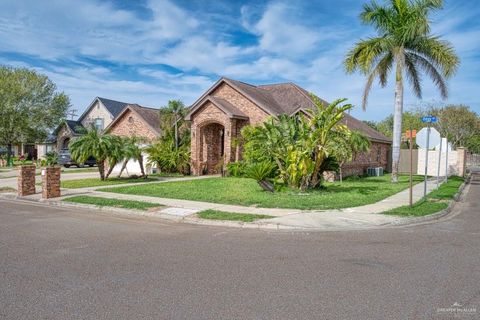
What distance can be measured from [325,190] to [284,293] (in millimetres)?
11773

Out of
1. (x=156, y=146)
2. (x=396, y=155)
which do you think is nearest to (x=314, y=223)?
(x=396, y=155)

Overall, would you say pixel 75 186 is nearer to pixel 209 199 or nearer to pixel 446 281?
pixel 209 199

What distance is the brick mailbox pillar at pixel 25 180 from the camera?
1488 centimetres

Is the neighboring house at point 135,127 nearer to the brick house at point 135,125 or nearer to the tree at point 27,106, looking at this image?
the brick house at point 135,125

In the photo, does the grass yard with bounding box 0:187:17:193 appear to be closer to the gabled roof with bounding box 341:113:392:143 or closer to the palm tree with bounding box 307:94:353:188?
the palm tree with bounding box 307:94:353:188

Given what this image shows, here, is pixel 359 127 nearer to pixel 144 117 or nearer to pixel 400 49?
pixel 400 49

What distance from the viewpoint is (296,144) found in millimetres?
15500

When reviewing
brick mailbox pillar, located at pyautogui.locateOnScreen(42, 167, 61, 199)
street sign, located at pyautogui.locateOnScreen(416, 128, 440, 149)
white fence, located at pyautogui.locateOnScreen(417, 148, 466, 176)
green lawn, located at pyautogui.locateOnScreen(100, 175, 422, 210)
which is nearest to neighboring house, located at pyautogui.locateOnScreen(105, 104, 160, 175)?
green lawn, located at pyautogui.locateOnScreen(100, 175, 422, 210)

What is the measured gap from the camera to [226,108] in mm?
24547

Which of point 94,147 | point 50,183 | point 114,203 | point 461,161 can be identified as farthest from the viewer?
point 461,161

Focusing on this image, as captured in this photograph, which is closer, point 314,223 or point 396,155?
point 314,223

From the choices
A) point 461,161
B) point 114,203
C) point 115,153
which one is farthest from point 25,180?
point 461,161

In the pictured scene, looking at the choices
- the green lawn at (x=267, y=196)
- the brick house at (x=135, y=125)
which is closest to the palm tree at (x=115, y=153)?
the green lawn at (x=267, y=196)

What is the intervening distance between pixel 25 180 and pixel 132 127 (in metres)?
15.4
